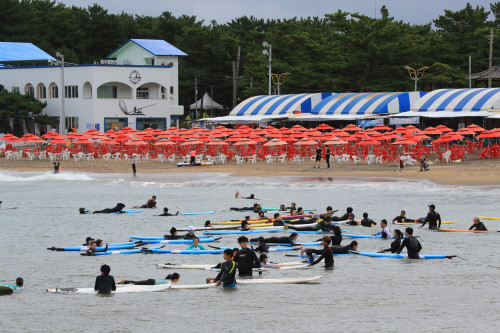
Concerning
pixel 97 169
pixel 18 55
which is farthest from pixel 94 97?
pixel 97 169

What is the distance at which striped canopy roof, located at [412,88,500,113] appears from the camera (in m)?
56.0

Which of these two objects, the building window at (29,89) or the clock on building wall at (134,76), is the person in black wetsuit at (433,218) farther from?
the building window at (29,89)

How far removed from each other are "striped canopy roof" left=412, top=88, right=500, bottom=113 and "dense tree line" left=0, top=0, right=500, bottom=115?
12882 millimetres

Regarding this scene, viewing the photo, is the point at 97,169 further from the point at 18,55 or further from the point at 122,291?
the point at 18,55

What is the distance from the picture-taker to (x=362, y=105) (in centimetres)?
6438

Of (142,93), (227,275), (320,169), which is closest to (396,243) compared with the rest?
(227,275)

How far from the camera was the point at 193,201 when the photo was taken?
3778cm

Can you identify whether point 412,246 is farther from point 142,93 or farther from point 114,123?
point 142,93

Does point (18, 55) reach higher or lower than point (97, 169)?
higher

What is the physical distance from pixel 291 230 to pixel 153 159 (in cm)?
3037

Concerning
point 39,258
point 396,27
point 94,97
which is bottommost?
point 39,258

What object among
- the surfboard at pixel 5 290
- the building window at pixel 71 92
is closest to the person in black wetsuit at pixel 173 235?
the surfboard at pixel 5 290

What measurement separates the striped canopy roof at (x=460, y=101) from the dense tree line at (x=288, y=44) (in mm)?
12882

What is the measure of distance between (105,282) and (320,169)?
2893 cm
